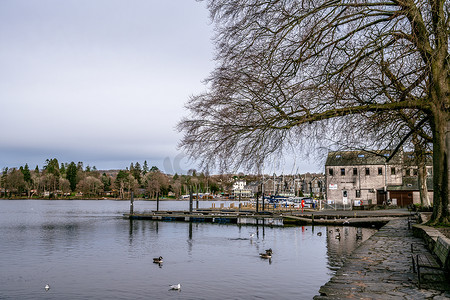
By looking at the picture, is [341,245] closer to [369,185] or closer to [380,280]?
[380,280]

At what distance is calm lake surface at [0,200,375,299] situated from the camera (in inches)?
648

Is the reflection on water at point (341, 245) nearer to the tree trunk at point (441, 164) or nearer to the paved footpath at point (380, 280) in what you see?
the tree trunk at point (441, 164)

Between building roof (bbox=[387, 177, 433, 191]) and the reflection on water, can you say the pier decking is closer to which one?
the reflection on water

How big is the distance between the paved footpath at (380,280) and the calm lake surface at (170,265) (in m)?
3.52

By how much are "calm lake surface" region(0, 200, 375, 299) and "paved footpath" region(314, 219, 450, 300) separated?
3521 mm

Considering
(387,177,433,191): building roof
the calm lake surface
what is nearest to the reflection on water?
the calm lake surface

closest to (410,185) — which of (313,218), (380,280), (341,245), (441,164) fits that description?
(313,218)

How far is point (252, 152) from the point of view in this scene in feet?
47.2

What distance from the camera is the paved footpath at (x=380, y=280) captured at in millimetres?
8617

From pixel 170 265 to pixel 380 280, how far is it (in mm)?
14489

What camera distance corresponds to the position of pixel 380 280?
994cm

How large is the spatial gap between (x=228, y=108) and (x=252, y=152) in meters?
1.76

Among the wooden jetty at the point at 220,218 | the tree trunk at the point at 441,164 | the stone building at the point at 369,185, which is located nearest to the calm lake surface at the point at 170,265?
the tree trunk at the point at 441,164

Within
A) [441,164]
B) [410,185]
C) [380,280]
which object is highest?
[441,164]
